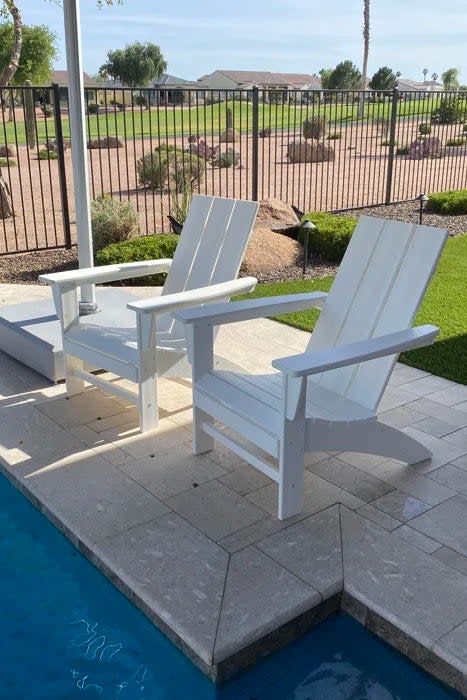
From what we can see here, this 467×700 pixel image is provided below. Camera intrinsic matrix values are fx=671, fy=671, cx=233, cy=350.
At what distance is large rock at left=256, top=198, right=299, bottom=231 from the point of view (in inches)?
315

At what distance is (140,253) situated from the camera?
265 inches

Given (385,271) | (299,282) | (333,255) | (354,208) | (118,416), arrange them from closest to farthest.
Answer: (385,271)
(118,416)
(299,282)
(333,255)
(354,208)

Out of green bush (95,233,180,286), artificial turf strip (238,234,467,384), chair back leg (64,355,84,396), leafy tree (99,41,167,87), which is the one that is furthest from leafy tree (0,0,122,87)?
leafy tree (99,41,167,87)

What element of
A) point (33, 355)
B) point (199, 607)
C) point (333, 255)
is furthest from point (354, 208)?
point (199, 607)

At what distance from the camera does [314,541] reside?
2.57 m

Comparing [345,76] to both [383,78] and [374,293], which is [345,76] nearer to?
[383,78]

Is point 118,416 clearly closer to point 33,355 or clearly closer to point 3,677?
point 33,355

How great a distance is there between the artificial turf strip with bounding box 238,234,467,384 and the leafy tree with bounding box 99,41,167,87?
7082cm

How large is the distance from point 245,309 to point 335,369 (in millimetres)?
494

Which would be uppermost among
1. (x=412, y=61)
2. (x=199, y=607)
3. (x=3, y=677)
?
(x=412, y=61)

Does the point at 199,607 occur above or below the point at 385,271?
below

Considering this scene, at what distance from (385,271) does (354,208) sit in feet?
24.6

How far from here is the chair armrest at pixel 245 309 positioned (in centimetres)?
299

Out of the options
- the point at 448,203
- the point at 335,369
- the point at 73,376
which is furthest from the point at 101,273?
the point at 448,203
